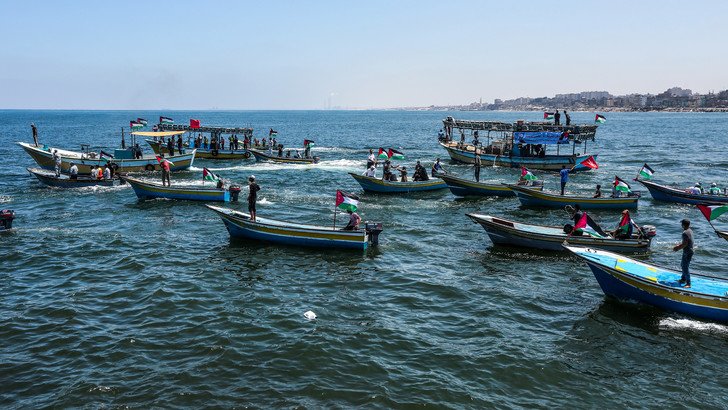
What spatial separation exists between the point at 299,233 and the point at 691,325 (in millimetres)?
14923

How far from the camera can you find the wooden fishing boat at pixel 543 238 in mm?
21219

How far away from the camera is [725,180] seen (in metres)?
42.4

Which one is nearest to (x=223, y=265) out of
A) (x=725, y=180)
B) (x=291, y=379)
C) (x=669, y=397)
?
(x=291, y=379)

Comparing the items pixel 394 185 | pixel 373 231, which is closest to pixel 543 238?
pixel 373 231

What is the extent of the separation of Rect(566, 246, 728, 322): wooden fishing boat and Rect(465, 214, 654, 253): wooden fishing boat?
141 inches

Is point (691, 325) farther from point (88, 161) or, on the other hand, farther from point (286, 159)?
point (286, 159)

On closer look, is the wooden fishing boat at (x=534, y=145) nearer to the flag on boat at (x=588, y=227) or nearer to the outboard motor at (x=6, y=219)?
the flag on boat at (x=588, y=227)

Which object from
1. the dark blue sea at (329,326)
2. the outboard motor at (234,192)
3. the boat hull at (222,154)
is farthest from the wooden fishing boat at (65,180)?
the boat hull at (222,154)

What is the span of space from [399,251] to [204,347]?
11.1 meters

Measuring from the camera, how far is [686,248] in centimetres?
1527

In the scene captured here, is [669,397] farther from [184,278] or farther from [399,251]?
[184,278]

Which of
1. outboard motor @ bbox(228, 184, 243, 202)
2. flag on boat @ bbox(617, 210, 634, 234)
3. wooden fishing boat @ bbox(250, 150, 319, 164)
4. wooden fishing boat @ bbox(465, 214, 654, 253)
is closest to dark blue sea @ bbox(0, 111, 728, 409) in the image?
wooden fishing boat @ bbox(465, 214, 654, 253)

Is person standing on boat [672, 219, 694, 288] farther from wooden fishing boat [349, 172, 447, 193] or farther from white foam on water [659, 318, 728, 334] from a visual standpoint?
wooden fishing boat [349, 172, 447, 193]

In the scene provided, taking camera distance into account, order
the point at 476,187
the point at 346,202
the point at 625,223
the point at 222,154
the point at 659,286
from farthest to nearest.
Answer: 1. the point at 222,154
2. the point at 476,187
3. the point at 346,202
4. the point at 625,223
5. the point at 659,286
